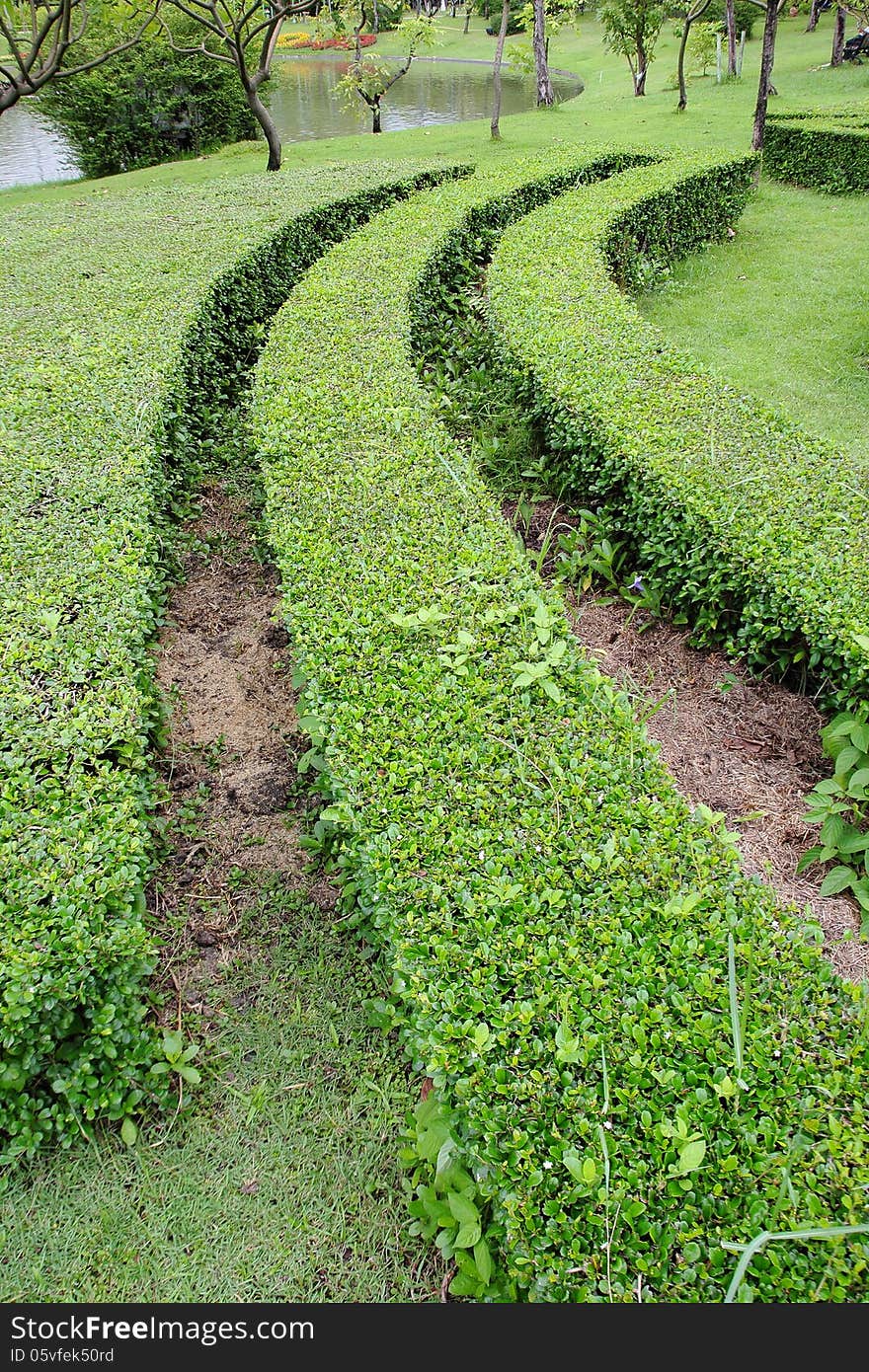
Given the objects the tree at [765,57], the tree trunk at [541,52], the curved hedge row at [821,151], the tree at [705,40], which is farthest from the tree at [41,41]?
the tree at [705,40]

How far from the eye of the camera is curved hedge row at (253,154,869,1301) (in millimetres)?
1657

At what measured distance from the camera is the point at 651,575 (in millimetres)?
4441

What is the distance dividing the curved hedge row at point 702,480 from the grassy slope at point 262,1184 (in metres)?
2.37

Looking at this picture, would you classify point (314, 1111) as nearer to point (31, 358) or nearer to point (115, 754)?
point (115, 754)

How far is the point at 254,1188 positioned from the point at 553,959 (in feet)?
3.77

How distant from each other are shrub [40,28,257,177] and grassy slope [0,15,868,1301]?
18568mm

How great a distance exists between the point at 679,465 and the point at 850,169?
11043 mm

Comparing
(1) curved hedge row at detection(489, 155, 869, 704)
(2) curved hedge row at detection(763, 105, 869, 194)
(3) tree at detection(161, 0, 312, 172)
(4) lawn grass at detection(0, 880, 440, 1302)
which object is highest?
(3) tree at detection(161, 0, 312, 172)

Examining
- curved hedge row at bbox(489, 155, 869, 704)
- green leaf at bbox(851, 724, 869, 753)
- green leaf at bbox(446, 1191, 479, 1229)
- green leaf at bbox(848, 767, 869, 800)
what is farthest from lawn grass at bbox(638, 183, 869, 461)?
green leaf at bbox(446, 1191, 479, 1229)

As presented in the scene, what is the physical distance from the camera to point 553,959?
2033mm

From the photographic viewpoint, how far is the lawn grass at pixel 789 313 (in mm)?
6820

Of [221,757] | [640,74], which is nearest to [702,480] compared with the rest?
[221,757]

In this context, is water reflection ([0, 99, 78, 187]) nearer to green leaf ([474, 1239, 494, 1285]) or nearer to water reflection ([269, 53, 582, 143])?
water reflection ([269, 53, 582, 143])

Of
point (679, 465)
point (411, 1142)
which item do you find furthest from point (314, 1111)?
point (679, 465)
